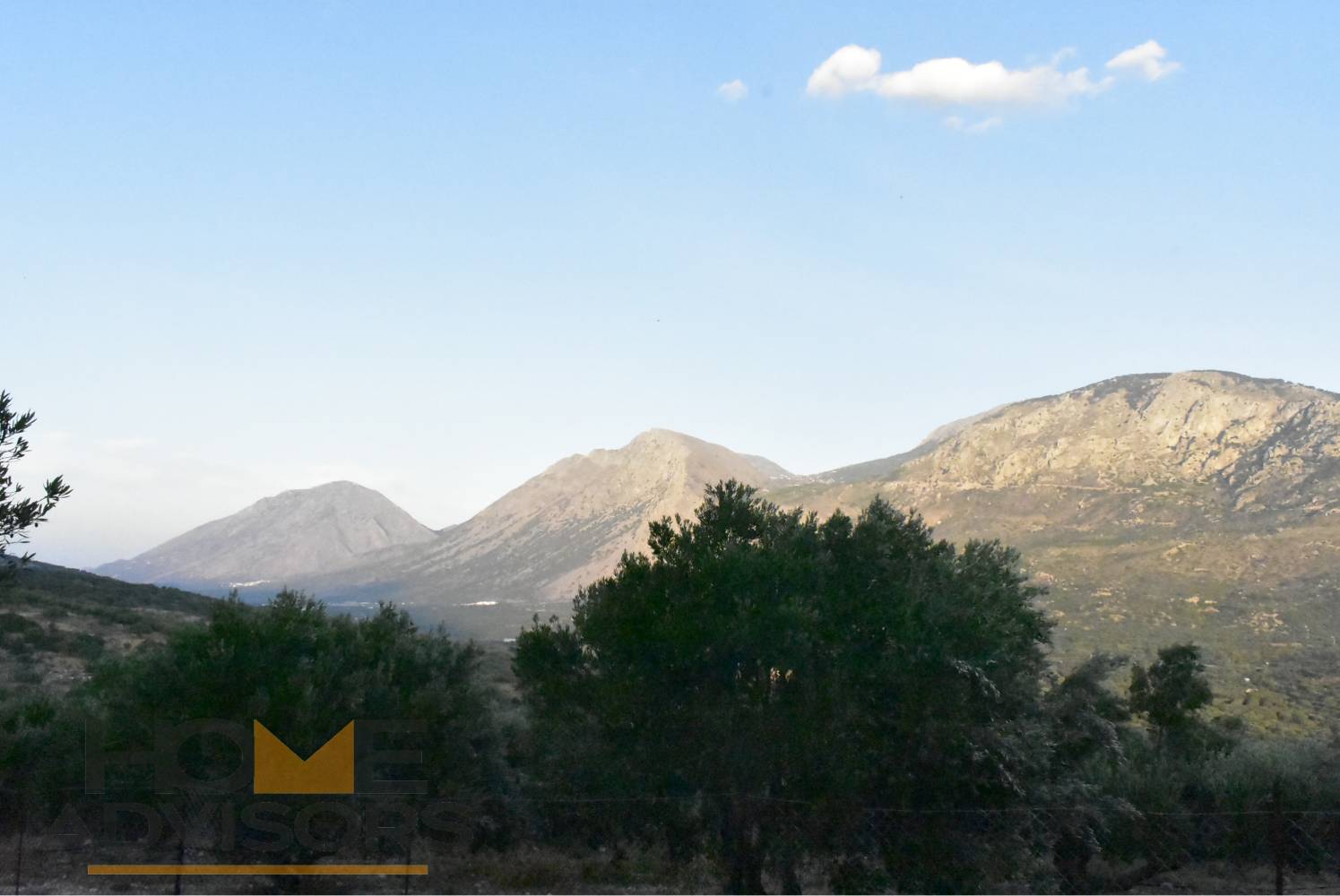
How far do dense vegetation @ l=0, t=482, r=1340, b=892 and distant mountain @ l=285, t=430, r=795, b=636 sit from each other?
95.3 meters

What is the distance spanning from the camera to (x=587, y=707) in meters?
18.7

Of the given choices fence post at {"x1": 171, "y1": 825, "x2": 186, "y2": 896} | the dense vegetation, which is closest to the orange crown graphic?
the dense vegetation

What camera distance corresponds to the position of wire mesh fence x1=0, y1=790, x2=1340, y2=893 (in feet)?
51.7

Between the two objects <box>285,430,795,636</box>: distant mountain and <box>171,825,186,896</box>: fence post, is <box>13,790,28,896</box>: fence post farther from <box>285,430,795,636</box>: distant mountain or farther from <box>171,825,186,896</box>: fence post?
<box>285,430,795,636</box>: distant mountain

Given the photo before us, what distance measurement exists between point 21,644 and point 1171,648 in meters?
33.6

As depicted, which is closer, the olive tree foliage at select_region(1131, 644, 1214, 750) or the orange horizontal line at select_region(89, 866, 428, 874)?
the orange horizontal line at select_region(89, 866, 428, 874)

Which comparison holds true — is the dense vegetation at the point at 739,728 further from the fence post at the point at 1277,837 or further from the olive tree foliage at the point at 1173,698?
the olive tree foliage at the point at 1173,698

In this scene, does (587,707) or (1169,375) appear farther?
(1169,375)

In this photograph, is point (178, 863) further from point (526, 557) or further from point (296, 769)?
point (526, 557)

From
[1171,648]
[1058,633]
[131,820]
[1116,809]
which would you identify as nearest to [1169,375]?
[1058,633]

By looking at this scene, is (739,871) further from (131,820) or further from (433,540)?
(433,540)

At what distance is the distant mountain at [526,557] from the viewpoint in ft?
456

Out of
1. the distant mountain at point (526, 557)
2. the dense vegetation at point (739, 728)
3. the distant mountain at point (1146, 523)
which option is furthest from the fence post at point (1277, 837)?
the distant mountain at point (526, 557)

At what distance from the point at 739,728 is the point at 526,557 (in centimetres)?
15030
